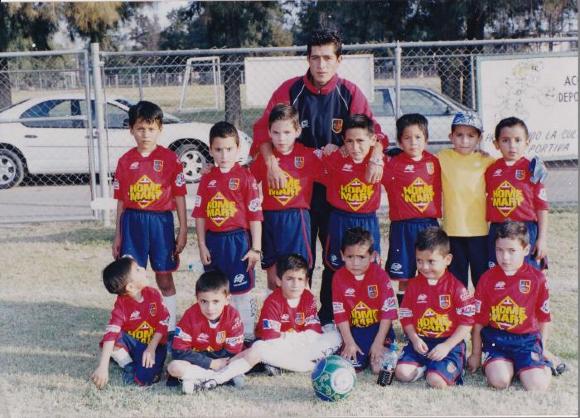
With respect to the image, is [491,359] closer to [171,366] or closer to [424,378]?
[424,378]

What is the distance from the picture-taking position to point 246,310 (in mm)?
4879

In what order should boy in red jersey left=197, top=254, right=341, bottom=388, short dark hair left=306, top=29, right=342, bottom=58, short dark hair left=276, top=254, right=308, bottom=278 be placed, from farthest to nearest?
short dark hair left=306, top=29, right=342, bottom=58
short dark hair left=276, top=254, right=308, bottom=278
boy in red jersey left=197, top=254, right=341, bottom=388

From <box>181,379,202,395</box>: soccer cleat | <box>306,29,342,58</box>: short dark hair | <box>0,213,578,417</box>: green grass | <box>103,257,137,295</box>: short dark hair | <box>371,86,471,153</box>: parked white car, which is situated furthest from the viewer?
<box>371,86,471,153</box>: parked white car

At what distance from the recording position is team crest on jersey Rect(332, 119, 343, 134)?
4977 millimetres

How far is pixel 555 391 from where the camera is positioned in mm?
4051

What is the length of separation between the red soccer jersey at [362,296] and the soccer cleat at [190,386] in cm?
101

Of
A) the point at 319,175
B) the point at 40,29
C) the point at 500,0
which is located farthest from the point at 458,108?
the point at 40,29

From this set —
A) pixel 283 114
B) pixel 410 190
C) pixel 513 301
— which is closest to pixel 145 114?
pixel 283 114

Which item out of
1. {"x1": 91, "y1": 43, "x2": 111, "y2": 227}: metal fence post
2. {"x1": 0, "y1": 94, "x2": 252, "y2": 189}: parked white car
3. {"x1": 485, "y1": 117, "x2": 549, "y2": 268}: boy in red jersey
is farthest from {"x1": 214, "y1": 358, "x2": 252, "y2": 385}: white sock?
Answer: {"x1": 0, "y1": 94, "x2": 252, "y2": 189}: parked white car

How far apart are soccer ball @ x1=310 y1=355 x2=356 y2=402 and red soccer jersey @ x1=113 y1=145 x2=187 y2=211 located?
1657 mm

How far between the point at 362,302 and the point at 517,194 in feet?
4.07

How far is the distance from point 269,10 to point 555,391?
11413 millimetres

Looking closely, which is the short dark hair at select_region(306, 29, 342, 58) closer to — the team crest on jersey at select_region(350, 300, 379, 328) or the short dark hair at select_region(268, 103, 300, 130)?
the short dark hair at select_region(268, 103, 300, 130)

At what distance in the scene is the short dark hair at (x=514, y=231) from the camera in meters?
4.22
